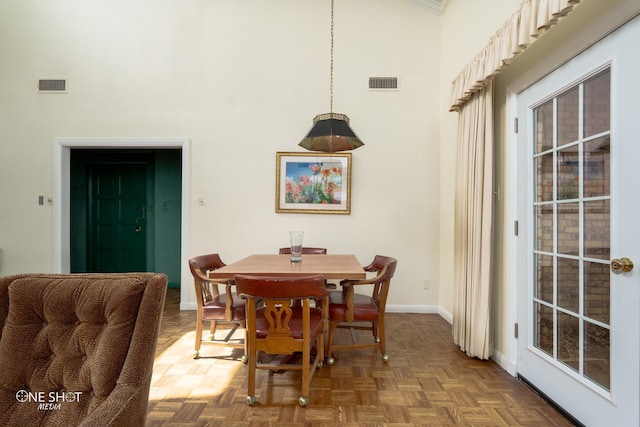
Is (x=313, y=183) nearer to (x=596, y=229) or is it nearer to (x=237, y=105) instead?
(x=237, y=105)

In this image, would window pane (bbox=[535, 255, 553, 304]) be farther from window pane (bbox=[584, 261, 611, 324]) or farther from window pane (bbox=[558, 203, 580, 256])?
window pane (bbox=[584, 261, 611, 324])

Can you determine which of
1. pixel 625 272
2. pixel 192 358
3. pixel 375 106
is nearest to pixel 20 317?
pixel 192 358

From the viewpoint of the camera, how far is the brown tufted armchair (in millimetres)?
1127

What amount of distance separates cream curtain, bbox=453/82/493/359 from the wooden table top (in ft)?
3.35

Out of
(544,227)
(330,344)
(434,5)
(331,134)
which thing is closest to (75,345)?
(330,344)

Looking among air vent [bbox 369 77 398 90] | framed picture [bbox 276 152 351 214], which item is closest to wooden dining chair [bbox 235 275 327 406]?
framed picture [bbox 276 152 351 214]

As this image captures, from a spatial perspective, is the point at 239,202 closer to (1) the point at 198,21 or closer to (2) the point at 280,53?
(2) the point at 280,53

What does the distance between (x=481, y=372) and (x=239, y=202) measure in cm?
318

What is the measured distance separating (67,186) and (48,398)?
14.2ft

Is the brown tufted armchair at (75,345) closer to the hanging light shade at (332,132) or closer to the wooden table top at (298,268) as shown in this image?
the wooden table top at (298,268)

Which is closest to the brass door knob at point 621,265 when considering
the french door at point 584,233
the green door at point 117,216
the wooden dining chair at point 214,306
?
the french door at point 584,233

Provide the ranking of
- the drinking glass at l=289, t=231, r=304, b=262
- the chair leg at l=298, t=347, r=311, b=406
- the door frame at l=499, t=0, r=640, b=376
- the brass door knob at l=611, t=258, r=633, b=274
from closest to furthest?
the brass door knob at l=611, t=258, r=633, b=274 → the chair leg at l=298, t=347, r=311, b=406 → the door frame at l=499, t=0, r=640, b=376 → the drinking glass at l=289, t=231, r=304, b=262

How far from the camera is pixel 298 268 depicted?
262cm

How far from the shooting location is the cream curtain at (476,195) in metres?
2.72
